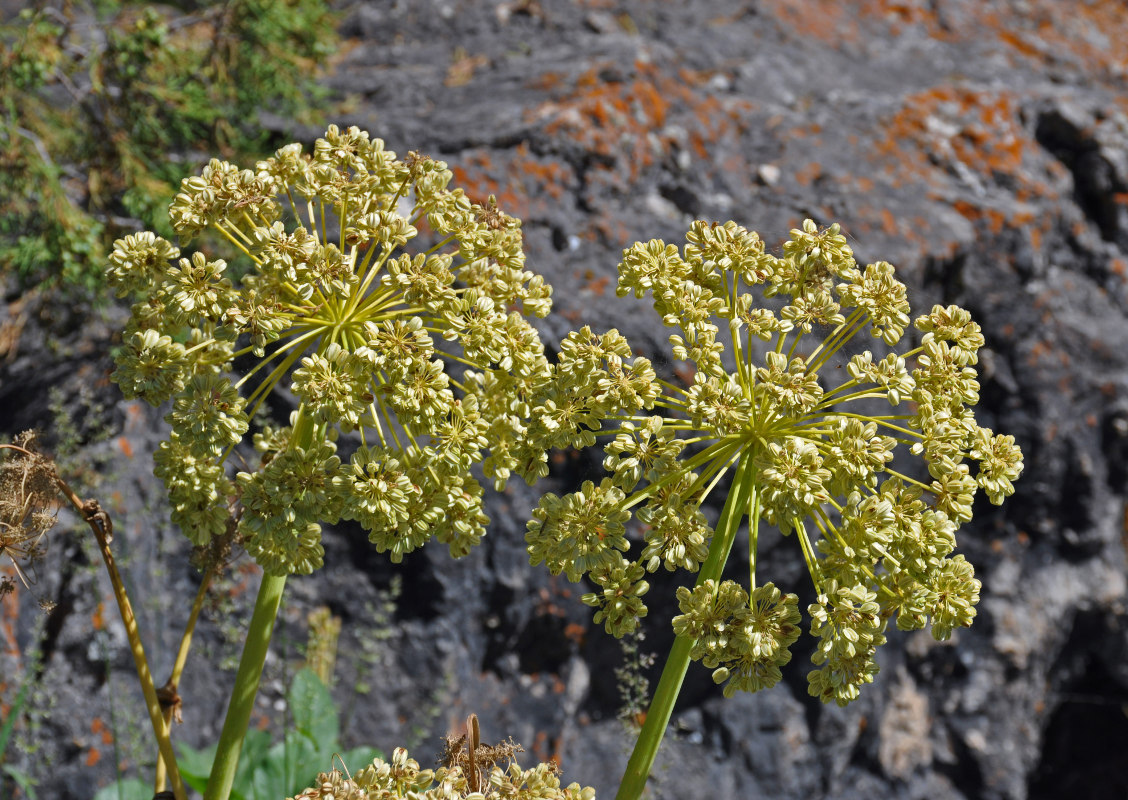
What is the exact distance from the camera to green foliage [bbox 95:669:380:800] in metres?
2.60

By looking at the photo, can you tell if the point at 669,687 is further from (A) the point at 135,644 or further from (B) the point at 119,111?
(B) the point at 119,111

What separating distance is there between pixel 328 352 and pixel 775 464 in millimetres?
870

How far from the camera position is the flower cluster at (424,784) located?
1.41 meters

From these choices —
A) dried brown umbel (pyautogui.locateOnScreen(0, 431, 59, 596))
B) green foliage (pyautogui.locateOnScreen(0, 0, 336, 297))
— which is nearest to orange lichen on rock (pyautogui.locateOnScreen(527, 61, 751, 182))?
green foliage (pyautogui.locateOnScreen(0, 0, 336, 297))

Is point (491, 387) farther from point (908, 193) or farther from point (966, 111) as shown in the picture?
point (966, 111)

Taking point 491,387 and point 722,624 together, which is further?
point 491,387

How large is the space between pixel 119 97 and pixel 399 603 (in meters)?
2.50

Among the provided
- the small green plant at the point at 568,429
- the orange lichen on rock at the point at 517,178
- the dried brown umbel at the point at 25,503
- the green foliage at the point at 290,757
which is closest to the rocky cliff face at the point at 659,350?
the orange lichen on rock at the point at 517,178

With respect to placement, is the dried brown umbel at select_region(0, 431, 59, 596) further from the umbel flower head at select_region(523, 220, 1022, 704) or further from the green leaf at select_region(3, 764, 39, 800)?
the green leaf at select_region(3, 764, 39, 800)

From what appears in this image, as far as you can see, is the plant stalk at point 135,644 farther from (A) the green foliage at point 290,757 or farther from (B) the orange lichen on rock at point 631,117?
(B) the orange lichen on rock at point 631,117

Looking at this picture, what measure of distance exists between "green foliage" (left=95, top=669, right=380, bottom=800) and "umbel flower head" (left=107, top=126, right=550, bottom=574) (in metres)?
1.14

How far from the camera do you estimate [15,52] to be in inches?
132

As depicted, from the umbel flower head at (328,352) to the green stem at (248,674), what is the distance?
0.08 meters

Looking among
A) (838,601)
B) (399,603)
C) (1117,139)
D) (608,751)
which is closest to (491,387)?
(838,601)
